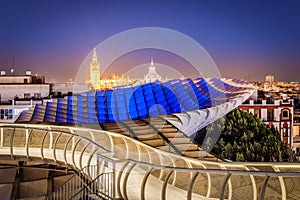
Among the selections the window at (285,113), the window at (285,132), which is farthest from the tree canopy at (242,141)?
the window at (285,132)

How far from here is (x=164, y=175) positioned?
741 centimetres

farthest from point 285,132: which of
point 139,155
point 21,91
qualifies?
point 139,155

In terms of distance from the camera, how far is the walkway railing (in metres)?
5.29

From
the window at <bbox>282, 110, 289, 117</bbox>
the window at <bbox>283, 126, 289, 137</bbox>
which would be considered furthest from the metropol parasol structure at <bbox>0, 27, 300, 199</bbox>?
the window at <bbox>283, 126, 289, 137</bbox>

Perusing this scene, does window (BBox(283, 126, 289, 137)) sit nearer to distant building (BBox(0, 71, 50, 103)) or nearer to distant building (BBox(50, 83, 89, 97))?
distant building (BBox(50, 83, 89, 97))

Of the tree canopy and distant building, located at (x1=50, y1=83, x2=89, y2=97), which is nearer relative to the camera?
the tree canopy

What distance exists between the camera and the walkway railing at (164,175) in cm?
529

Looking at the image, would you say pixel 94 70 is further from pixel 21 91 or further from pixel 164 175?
pixel 164 175

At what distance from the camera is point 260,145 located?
981 inches

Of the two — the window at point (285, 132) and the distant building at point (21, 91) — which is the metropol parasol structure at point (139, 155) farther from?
the window at point (285, 132)

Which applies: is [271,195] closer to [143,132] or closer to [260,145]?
[143,132]

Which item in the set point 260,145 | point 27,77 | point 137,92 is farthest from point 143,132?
point 27,77

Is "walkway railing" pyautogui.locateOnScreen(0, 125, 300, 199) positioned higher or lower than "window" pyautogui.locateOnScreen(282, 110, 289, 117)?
lower

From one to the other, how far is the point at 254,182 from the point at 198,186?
129 cm
